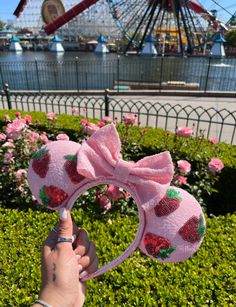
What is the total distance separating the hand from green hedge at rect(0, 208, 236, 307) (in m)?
0.89

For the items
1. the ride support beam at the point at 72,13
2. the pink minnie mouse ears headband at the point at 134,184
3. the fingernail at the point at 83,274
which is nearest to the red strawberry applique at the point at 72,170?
the pink minnie mouse ears headband at the point at 134,184

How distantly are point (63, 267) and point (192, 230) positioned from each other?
50 centimetres

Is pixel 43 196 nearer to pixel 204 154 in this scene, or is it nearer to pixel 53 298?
pixel 53 298


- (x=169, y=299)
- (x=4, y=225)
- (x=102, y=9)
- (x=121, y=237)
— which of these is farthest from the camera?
(x=102, y=9)

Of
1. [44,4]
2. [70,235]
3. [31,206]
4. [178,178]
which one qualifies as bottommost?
[31,206]

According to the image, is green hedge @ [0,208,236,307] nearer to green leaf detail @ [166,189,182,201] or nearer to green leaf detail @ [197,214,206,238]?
green leaf detail @ [197,214,206,238]

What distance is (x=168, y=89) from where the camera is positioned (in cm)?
1331

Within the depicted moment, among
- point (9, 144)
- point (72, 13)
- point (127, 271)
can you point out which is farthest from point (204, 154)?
point (72, 13)

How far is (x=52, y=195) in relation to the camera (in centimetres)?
106

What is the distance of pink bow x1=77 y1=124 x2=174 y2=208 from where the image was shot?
102 cm

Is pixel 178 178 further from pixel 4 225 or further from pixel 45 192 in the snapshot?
pixel 45 192

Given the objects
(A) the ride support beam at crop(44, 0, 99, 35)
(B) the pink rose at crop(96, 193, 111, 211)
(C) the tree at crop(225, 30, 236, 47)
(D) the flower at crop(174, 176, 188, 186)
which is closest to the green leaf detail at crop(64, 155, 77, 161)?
(B) the pink rose at crop(96, 193, 111, 211)

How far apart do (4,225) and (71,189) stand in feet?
5.90

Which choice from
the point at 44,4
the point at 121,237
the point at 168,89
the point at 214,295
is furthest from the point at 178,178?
the point at 44,4
